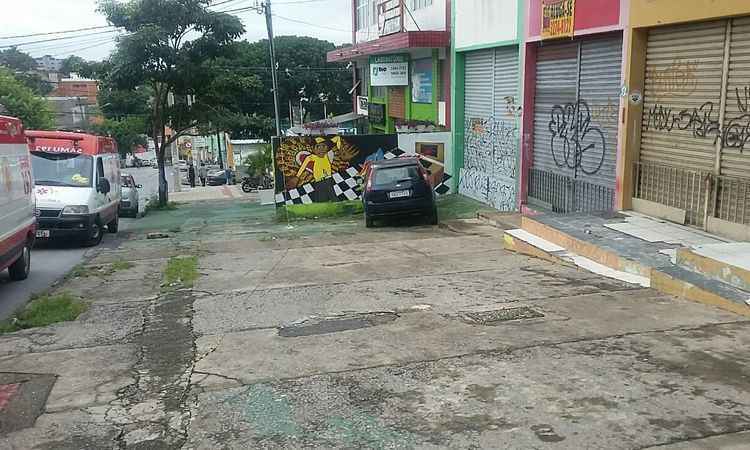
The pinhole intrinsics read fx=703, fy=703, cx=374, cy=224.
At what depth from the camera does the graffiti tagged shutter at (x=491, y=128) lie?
1716cm

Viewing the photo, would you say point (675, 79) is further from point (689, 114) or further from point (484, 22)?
point (484, 22)

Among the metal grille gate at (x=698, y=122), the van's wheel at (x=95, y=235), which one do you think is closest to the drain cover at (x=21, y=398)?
the metal grille gate at (x=698, y=122)

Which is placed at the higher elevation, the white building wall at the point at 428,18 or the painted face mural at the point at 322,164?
the white building wall at the point at 428,18

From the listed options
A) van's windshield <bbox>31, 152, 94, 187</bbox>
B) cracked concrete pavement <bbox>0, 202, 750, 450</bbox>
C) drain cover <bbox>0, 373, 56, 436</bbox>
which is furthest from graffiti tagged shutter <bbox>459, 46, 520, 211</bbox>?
drain cover <bbox>0, 373, 56, 436</bbox>

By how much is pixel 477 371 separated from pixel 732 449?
1.87 meters

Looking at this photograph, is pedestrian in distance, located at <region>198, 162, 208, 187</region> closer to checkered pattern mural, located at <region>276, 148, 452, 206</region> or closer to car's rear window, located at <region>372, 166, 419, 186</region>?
checkered pattern mural, located at <region>276, 148, 452, 206</region>

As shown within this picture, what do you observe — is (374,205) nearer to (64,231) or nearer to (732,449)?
(64,231)

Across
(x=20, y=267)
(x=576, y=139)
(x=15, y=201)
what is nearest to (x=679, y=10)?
(x=576, y=139)

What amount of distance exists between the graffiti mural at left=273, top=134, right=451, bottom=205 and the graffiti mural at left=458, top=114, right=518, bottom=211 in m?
2.25

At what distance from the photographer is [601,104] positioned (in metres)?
13.0

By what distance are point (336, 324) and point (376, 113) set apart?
23033 mm

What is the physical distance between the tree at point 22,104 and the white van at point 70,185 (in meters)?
29.5

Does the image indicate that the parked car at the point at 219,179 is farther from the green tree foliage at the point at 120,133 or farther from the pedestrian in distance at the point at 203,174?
the green tree foliage at the point at 120,133

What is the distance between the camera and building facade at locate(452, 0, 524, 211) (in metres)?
16.8
